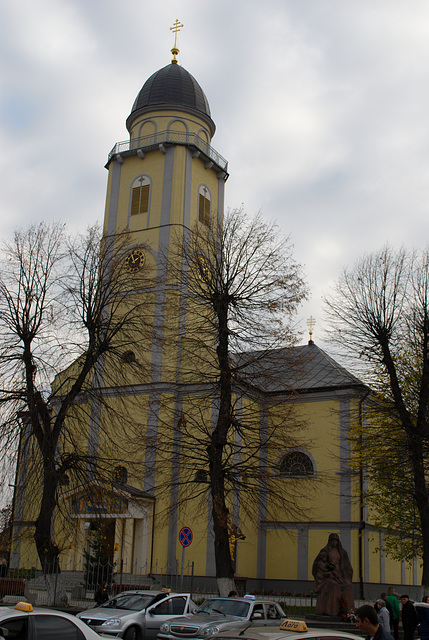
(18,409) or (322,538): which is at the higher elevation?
(18,409)

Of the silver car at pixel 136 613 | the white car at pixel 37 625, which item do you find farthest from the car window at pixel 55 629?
the silver car at pixel 136 613

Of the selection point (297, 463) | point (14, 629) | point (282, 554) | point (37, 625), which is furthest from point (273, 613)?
point (297, 463)

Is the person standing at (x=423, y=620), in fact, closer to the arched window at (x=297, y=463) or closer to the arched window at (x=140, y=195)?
the arched window at (x=297, y=463)

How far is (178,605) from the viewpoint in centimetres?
1639

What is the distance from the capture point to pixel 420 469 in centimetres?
2069

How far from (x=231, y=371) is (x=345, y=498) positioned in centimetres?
1307

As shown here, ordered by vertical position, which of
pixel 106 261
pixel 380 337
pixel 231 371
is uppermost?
pixel 106 261

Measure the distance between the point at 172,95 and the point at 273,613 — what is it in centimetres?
3154

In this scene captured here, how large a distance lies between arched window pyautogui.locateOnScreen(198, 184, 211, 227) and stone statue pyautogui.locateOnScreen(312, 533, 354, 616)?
2039 centimetres

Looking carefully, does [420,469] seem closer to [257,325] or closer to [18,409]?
[257,325]

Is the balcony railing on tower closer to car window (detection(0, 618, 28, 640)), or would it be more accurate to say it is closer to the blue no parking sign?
the blue no parking sign

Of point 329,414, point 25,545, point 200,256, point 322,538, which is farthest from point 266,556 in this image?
point 200,256

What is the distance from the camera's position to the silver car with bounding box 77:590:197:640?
15.0 metres

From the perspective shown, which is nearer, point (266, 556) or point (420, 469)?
point (420, 469)
